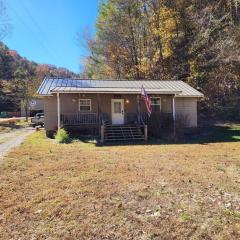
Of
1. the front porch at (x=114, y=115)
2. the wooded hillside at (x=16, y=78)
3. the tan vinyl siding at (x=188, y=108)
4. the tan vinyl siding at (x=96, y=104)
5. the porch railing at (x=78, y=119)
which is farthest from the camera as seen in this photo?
the wooded hillside at (x=16, y=78)

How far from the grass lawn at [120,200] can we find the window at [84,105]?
1011 centimetres

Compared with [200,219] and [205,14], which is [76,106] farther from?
[200,219]

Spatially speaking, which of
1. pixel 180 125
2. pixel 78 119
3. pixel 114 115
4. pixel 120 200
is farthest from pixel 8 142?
pixel 120 200

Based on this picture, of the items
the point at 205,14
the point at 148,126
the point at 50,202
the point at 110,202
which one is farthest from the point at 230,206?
the point at 205,14

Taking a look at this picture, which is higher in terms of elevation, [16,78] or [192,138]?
[16,78]

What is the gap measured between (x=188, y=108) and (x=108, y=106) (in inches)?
228

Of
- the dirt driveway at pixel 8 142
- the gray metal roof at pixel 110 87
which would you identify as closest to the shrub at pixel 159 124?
the gray metal roof at pixel 110 87

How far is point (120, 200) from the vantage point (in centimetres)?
590

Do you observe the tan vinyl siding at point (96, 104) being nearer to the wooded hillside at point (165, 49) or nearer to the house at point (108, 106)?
the house at point (108, 106)

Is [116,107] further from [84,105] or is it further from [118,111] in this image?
[84,105]

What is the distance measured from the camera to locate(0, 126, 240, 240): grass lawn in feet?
15.3

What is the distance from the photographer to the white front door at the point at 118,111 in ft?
65.5

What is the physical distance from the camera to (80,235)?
448 centimetres

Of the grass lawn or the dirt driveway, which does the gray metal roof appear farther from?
the grass lawn
